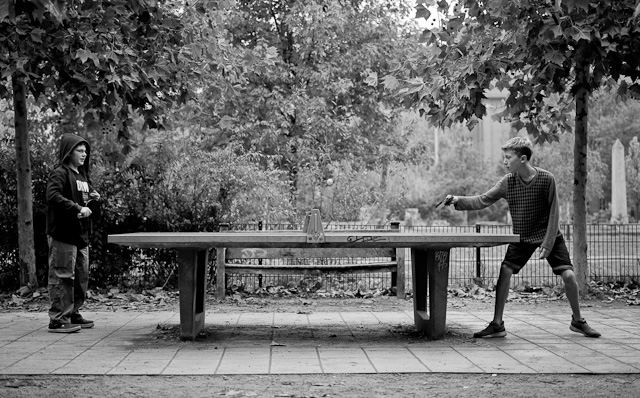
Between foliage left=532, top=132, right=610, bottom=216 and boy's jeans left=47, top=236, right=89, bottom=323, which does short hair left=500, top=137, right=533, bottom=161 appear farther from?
foliage left=532, top=132, right=610, bottom=216

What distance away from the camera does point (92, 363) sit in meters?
6.23

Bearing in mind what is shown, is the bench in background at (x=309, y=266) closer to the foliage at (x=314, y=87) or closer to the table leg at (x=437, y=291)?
the table leg at (x=437, y=291)

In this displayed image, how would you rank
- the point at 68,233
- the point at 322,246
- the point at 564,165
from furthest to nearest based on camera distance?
the point at 564,165
the point at 68,233
the point at 322,246

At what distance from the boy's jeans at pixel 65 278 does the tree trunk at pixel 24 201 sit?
10.7 feet

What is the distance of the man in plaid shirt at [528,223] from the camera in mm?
7566

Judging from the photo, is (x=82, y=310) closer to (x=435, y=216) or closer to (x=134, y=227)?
(x=134, y=227)

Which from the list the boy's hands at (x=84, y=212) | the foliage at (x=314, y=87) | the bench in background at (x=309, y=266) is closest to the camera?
the boy's hands at (x=84, y=212)

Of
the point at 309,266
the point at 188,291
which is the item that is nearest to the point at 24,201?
the point at 309,266

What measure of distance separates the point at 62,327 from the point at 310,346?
2598mm

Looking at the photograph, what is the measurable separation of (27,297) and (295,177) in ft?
27.6

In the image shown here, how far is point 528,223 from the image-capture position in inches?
300

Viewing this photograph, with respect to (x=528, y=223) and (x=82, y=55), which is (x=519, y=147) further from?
(x=82, y=55)

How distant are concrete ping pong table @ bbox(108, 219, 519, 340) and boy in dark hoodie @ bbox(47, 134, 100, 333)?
0.86 m

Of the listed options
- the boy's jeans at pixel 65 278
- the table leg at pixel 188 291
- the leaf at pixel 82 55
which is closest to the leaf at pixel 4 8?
the table leg at pixel 188 291
